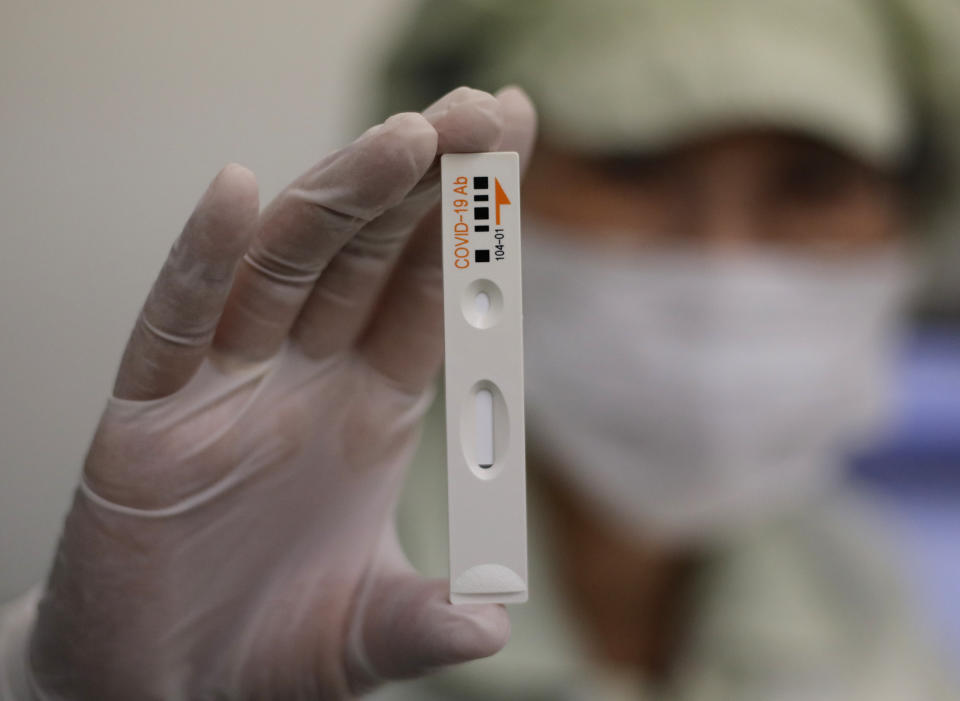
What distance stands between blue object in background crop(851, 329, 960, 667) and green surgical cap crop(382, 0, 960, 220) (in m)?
0.82

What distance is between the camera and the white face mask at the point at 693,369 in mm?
1350

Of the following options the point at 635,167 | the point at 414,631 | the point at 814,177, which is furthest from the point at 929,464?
the point at 414,631

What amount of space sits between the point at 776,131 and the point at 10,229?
44.7 inches

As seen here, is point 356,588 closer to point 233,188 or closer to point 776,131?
point 233,188

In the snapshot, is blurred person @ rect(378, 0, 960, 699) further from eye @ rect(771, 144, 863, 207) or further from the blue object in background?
the blue object in background

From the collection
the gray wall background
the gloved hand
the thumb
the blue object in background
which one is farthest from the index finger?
the blue object in background

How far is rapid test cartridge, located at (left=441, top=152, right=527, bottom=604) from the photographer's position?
2.28 ft

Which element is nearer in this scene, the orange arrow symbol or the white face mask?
the orange arrow symbol

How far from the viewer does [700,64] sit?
49.4 inches

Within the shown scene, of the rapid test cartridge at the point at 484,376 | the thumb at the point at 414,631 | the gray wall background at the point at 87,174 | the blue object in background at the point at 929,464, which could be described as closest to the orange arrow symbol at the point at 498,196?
the rapid test cartridge at the point at 484,376

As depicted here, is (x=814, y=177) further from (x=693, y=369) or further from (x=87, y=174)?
(x=87, y=174)

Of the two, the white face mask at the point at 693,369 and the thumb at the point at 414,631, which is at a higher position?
the white face mask at the point at 693,369

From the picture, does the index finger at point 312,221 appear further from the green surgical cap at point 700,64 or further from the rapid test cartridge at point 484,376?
the green surgical cap at point 700,64

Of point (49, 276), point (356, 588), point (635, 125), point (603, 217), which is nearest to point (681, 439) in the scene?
point (603, 217)
